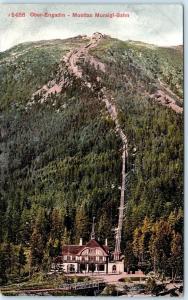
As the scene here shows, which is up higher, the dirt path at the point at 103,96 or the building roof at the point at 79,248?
the dirt path at the point at 103,96

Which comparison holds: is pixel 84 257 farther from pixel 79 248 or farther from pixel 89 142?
pixel 89 142

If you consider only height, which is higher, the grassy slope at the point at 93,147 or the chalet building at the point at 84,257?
the grassy slope at the point at 93,147

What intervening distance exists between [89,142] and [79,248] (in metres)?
0.25

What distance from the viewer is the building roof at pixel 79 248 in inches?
48.2

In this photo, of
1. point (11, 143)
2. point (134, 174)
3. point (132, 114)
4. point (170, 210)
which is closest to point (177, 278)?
point (170, 210)

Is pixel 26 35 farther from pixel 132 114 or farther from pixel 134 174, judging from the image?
pixel 134 174

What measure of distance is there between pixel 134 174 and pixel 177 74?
26cm

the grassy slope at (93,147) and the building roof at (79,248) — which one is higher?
the grassy slope at (93,147)

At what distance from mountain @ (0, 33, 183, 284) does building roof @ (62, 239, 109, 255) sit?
0.02 meters

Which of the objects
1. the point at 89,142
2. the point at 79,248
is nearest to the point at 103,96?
the point at 89,142

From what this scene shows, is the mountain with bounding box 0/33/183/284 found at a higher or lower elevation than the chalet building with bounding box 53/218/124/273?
higher

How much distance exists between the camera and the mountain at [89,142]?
1.23 metres

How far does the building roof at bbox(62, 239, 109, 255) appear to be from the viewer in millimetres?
1225

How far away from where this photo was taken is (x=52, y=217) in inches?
48.7
